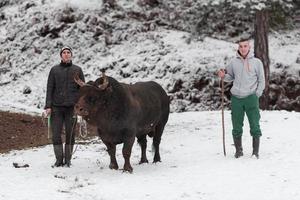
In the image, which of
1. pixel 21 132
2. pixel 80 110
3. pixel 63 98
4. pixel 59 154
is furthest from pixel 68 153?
pixel 21 132

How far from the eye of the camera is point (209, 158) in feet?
35.3

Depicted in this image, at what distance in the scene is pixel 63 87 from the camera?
10172 millimetres

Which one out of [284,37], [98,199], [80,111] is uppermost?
[284,37]

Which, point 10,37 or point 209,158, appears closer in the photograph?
point 209,158

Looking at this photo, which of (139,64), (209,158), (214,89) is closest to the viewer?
(209,158)

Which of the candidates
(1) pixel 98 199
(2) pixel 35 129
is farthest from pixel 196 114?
(1) pixel 98 199

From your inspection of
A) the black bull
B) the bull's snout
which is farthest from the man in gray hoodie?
the bull's snout

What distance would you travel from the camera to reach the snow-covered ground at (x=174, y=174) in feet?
26.1

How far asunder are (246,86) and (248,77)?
0.57 feet

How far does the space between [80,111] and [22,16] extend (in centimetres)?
1955

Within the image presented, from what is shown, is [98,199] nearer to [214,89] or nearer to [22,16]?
[214,89]

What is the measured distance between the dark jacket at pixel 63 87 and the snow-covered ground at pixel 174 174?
1.28 metres

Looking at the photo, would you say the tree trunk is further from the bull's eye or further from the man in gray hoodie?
the bull's eye

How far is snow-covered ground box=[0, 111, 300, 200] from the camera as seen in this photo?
7.97 metres
